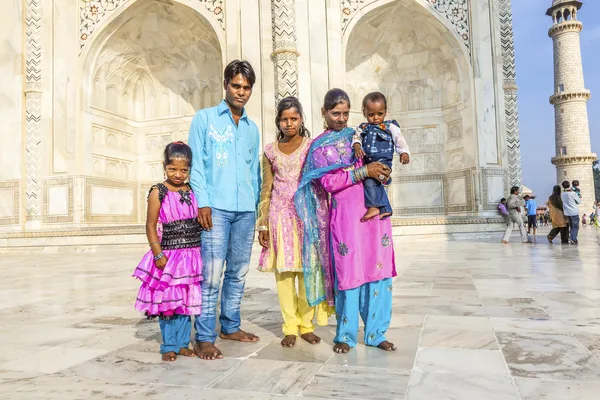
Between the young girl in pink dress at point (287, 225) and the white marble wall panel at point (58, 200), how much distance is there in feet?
36.1

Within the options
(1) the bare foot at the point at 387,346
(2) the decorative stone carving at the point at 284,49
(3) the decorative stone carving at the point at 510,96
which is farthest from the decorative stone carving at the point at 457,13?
(1) the bare foot at the point at 387,346

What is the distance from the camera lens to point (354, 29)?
1260 cm

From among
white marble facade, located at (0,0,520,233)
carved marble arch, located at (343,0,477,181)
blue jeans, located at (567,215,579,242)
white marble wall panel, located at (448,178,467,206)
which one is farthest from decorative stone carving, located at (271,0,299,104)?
blue jeans, located at (567,215,579,242)

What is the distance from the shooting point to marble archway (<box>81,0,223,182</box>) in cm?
1275

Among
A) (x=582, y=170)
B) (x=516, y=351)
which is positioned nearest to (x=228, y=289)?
(x=516, y=351)

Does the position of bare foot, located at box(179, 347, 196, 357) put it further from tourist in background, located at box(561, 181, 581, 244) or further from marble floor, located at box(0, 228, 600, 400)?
tourist in background, located at box(561, 181, 581, 244)

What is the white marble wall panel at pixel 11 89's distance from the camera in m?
12.1

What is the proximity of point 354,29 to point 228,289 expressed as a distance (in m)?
11.3

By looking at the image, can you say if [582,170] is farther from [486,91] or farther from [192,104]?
[192,104]

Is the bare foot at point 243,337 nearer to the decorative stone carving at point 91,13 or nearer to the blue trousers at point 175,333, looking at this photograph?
the blue trousers at point 175,333

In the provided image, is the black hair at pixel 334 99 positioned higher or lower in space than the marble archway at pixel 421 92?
lower

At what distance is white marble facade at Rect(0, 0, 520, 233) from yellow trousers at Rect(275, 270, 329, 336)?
844 cm

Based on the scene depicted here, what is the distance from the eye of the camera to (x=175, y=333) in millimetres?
2264

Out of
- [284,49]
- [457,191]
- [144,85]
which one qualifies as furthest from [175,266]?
[144,85]
